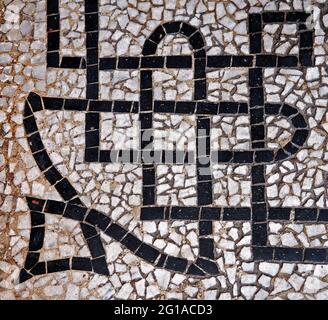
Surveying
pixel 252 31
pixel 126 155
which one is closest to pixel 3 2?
pixel 126 155

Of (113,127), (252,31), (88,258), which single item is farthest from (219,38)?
(88,258)

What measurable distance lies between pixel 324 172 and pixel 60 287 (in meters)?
1.59

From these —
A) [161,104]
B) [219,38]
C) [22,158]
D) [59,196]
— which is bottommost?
[59,196]

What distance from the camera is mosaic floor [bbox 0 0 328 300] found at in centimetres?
325

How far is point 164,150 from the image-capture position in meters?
3.35

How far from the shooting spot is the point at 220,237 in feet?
10.7

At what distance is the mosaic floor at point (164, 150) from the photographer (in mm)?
3246

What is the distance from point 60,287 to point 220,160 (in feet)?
3.73

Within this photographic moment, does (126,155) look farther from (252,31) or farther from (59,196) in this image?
(252,31)

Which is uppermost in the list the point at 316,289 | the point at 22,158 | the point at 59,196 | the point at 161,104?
the point at 161,104

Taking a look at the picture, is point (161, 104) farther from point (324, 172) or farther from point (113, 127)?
point (324, 172)

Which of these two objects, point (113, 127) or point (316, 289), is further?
point (113, 127)

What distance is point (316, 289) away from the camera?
319 cm

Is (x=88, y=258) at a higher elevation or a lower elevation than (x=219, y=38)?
lower
